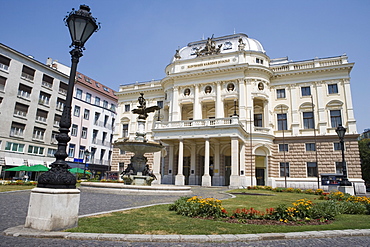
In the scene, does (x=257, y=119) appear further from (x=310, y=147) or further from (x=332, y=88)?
(x=332, y=88)

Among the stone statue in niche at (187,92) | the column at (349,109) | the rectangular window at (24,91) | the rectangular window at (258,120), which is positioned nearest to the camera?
the column at (349,109)

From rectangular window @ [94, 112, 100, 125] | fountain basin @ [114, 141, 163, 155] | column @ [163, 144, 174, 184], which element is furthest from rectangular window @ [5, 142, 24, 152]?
fountain basin @ [114, 141, 163, 155]

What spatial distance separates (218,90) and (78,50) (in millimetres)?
29483

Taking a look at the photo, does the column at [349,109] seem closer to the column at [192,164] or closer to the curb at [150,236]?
the column at [192,164]

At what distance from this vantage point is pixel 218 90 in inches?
1393

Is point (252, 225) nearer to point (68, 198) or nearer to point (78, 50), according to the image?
point (68, 198)

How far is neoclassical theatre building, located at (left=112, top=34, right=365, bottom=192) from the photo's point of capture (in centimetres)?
3142

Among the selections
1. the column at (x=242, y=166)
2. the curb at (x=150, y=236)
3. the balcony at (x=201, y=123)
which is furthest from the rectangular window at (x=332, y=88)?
the curb at (x=150, y=236)

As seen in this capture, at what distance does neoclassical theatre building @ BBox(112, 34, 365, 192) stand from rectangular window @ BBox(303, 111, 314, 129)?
0.04m

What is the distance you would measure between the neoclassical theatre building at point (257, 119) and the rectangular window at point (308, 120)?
35 mm

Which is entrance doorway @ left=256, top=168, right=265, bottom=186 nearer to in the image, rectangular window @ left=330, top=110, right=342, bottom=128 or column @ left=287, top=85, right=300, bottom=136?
column @ left=287, top=85, right=300, bottom=136

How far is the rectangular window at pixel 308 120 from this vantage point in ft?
112

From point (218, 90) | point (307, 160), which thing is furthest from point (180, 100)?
point (307, 160)

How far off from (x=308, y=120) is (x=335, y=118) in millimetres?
3113
